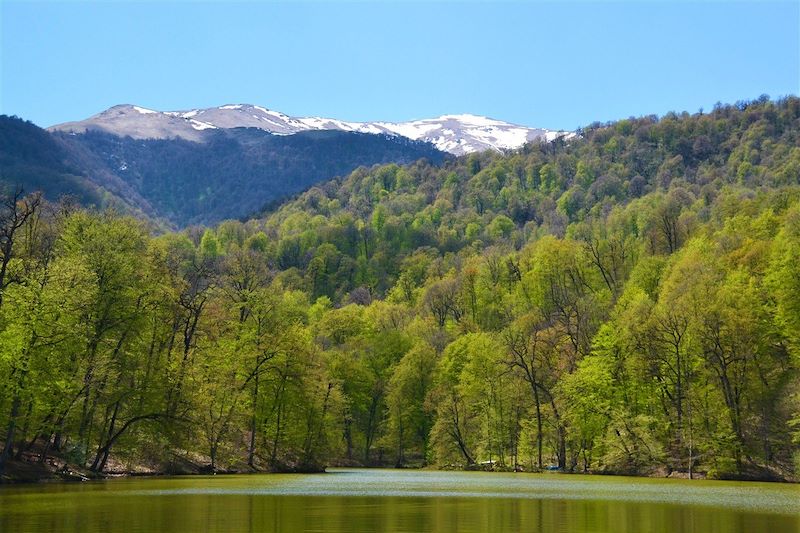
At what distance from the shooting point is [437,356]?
4274 inches

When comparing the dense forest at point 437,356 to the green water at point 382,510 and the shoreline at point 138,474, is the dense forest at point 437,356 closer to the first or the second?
the shoreline at point 138,474

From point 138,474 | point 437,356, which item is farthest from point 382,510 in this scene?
point 437,356

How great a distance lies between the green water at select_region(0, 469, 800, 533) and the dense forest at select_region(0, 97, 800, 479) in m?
10.3

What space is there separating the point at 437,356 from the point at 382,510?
255 feet

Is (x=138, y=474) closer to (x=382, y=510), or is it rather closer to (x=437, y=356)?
(x=382, y=510)

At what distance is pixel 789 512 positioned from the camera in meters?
31.4

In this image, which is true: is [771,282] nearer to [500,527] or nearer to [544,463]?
[544,463]

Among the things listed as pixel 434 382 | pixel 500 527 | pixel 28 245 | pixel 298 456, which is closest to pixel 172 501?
pixel 500 527

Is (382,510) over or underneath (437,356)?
underneath

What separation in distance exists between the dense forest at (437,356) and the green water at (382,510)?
10.3 metres

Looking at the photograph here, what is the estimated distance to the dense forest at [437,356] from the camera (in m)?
53.1

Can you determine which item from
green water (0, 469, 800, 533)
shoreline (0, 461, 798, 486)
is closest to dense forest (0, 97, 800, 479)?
shoreline (0, 461, 798, 486)

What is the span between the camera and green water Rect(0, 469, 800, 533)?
24609 mm

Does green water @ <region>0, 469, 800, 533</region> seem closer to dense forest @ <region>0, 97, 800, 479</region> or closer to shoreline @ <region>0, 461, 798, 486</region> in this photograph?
shoreline @ <region>0, 461, 798, 486</region>
